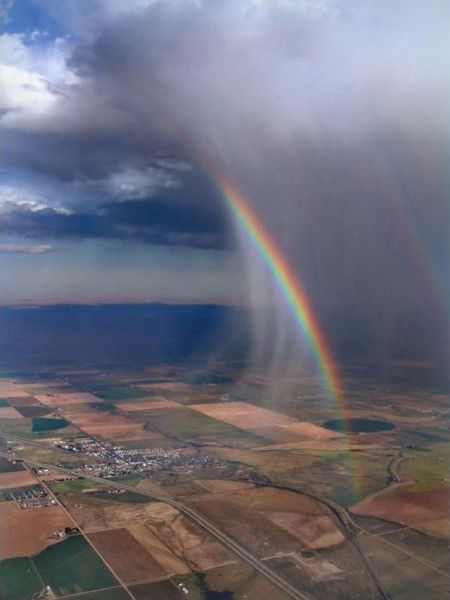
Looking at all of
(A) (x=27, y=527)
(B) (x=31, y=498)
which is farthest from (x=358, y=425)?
(A) (x=27, y=527)

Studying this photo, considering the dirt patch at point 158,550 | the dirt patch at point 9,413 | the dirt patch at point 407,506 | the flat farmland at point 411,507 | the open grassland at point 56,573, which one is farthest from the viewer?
the dirt patch at point 9,413

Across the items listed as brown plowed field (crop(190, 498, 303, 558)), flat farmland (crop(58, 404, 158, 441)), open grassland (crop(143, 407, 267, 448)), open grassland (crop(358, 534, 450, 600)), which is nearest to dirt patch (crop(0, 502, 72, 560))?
brown plowed field (crop(190, 498, 303, 558))

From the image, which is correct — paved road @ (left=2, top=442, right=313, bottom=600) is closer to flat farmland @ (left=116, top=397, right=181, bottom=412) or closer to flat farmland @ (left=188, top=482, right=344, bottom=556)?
flat farmland @ (left=188, top=482, right=344, bottom=556)

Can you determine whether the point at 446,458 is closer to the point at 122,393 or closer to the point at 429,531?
the point at 429,531

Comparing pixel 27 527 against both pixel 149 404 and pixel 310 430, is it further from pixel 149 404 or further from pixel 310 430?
pixel 149 404

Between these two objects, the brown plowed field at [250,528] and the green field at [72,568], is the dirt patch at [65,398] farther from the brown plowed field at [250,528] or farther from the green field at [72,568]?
the green field at [72,568]

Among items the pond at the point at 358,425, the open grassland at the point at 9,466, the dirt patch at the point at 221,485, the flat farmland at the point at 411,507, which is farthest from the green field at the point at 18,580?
the pond at the point at 358,425
